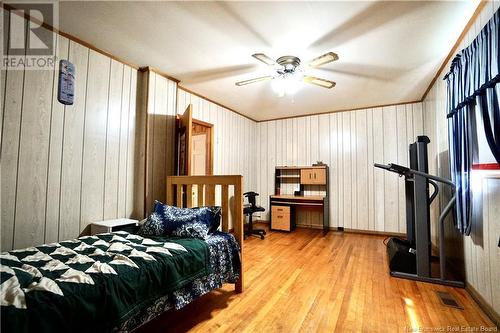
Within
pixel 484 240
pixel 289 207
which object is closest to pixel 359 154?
pixel 289 207

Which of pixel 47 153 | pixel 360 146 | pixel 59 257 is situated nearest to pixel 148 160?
pixel 47 153

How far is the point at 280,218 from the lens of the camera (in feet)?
15.2

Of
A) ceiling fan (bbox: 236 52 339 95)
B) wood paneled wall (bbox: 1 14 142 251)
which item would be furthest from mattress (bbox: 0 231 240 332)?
ceiling fan (bbox: 236 52 339 95)

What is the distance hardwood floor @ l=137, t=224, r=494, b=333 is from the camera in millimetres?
1659

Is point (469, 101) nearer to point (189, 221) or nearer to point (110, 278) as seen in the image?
point (189, 221)

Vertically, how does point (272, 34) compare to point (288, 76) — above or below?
above

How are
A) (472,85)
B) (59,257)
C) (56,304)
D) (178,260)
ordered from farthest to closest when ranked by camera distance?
(472,85) → (178,260) → (59,257) → (56,304)

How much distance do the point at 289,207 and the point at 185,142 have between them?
257cm

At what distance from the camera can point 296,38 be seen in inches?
89.0

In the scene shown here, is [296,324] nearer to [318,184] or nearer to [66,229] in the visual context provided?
[66,229]

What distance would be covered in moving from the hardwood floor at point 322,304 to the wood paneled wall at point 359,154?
1.63m

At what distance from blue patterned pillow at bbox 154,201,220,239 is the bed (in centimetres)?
8

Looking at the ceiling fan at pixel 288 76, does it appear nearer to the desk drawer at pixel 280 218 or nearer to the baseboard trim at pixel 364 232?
the desk drawer at pixel 280 218

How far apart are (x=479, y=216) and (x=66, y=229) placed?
3784 millimetres
